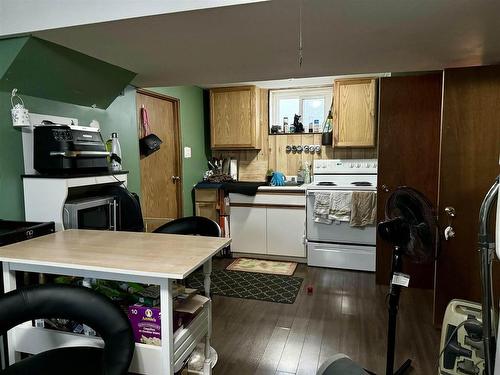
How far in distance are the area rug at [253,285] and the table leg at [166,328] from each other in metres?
1.66

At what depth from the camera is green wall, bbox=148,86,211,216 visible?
4.00 metres

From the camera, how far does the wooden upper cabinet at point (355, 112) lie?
3.91 metres

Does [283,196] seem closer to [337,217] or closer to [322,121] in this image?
[337,217]

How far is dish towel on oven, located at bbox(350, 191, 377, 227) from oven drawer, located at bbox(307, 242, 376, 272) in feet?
1.00

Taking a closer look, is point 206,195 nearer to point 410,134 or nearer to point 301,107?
point 301,107

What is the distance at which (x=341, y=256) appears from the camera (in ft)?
12.1

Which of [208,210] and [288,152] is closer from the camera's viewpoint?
[208,210]

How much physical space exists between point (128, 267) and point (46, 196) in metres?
1.04

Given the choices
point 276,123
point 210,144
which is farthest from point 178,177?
point 276,123

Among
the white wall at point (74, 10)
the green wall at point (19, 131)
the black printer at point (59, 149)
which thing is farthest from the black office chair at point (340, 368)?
the green wall at point (19, 131)

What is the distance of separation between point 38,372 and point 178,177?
2.78m

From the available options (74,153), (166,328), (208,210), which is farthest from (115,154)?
(208,210)

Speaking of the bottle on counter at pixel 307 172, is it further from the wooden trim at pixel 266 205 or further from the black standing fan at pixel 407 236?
the black standing fan at pixel 407 236

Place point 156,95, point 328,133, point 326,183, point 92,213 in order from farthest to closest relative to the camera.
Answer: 1. point 328,133
2. point 326,183
3. point 156,95
4. point 92,213
